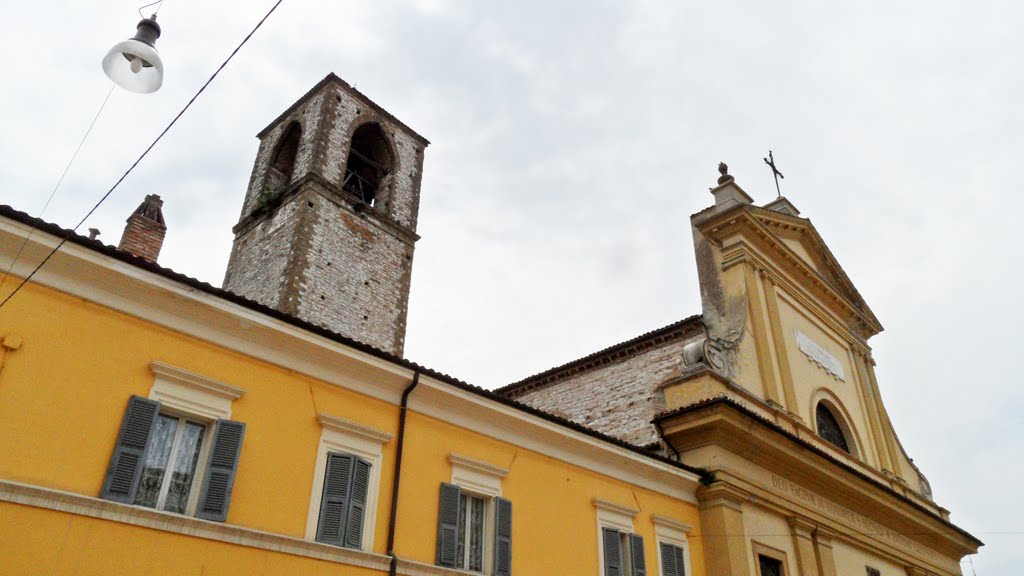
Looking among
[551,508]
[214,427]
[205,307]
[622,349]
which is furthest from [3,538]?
[622,349]

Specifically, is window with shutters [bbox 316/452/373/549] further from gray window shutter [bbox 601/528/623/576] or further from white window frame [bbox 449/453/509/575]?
gray window shutter [bbox 601/528/623/576]

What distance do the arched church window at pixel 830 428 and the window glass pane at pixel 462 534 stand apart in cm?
1012

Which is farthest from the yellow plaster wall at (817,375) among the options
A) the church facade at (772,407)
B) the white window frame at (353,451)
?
the white window frame at (353,451)

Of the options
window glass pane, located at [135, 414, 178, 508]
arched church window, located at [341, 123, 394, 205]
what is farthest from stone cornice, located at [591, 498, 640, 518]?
arched church window, located at [341, 123, 394, 205]

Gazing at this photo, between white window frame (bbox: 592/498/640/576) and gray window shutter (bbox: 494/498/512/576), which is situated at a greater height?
white window frame (bbox: 592/498/640/576)

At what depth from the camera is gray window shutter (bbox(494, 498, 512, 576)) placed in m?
8.77

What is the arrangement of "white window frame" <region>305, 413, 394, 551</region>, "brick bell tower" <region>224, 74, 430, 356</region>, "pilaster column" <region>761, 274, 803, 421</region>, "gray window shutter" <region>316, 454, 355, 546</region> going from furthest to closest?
"brick bell tower" <region>224, 74, 430, 356</region>, "pilaster column" <region>761, 274, 803, 421</region>, "white window frame" <region>305, 413, 394, 551</region>, "gray window shutter" <region>316, 454, 355, 546</region>

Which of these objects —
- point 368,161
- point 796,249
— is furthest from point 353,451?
point 368,161

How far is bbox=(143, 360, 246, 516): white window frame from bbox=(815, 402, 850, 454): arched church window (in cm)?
1303

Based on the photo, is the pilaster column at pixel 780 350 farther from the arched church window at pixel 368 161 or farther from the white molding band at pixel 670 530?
the arched church window at pixel 368 161

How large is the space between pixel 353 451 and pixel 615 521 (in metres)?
4.11

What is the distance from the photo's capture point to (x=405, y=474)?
8.39 metres

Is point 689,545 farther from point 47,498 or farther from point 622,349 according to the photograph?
point 47,498

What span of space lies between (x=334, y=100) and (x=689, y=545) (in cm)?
1682
